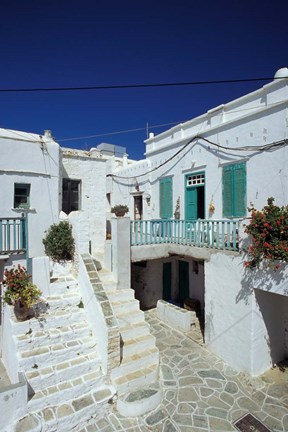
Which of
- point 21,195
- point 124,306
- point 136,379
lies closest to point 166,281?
point 124,306

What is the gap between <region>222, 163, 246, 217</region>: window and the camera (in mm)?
9102

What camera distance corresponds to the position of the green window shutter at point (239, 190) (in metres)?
9.06

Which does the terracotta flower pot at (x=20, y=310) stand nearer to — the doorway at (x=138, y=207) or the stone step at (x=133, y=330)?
the stone step at (x=133, y=330)

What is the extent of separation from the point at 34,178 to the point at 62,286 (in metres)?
4.68

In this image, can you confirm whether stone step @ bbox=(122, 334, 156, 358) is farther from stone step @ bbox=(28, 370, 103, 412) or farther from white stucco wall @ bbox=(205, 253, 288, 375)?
white stucco wall @ bbox=(205, 253, 288, 375)

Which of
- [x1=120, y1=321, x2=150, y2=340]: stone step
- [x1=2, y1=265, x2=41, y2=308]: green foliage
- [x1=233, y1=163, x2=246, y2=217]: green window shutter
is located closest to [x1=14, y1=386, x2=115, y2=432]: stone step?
[x1=120, y1=321, x2=150, y2=340]: stone step

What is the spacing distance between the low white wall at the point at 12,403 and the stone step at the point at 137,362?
2110 millimetres

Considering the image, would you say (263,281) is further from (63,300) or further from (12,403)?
(12,403)

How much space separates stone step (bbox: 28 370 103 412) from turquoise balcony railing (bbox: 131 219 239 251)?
4470 mm

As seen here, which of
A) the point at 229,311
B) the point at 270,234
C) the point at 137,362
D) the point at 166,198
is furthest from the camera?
the point at 166,198

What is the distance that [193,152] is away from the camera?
11.3 meters

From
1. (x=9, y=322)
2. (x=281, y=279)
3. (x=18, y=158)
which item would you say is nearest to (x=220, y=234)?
(x=281, y=279)

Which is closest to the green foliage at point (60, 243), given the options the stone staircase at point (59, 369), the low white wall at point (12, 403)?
the stone staircase at point (59, 369)

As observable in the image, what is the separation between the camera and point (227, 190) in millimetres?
9703
